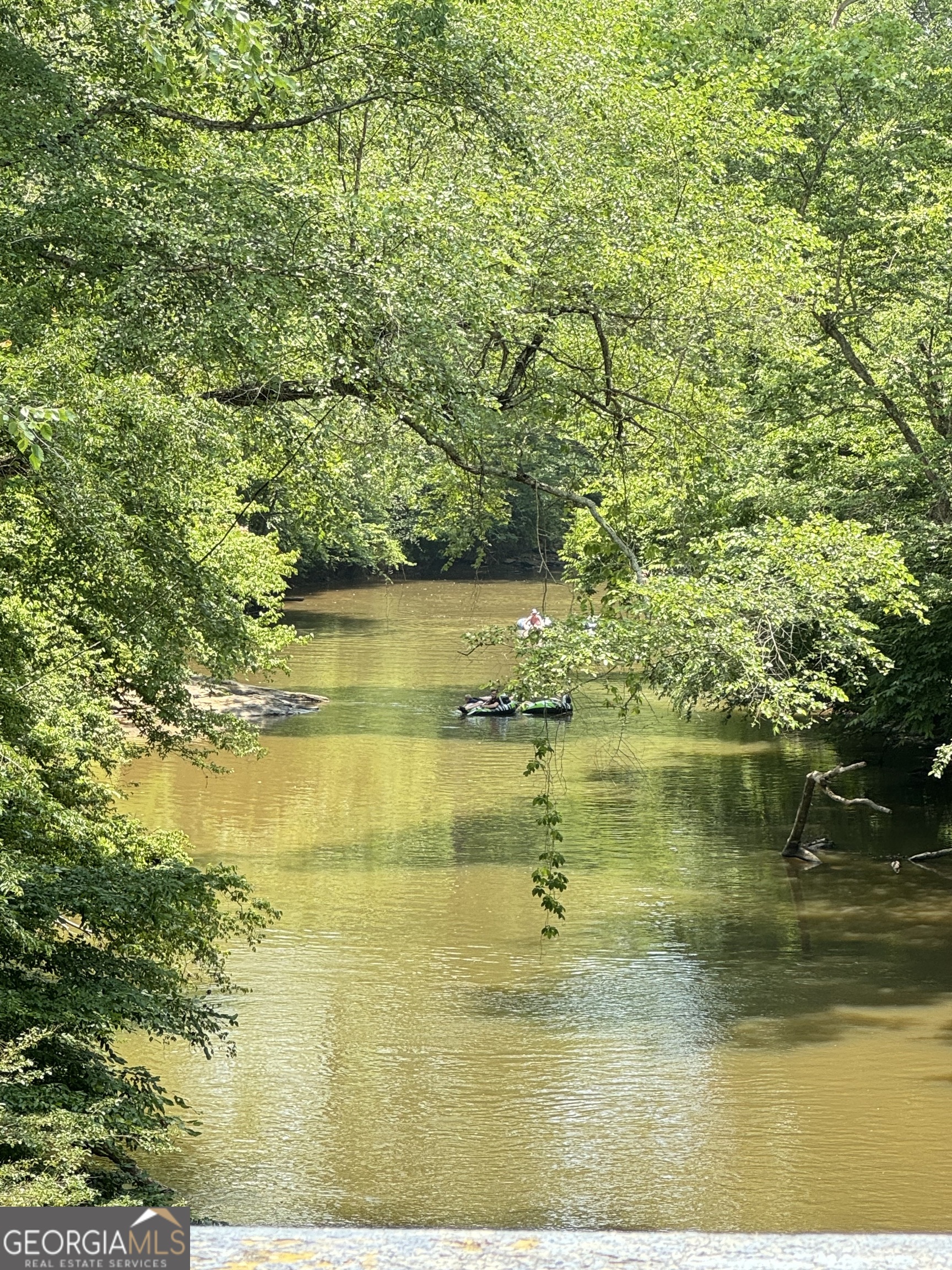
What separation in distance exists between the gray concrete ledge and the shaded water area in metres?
7.45

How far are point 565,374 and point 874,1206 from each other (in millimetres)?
6692

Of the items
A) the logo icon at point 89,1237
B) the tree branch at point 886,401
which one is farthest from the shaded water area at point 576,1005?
the logo icon at point 89,1237

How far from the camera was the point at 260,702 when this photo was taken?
30.9 m

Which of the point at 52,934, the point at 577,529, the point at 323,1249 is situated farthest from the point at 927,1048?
the point at 323,1249

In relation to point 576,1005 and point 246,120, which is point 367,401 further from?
point 576,1005

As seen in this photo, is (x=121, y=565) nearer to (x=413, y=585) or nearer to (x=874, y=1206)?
(x=874, y=1206)

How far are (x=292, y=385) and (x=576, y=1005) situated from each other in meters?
7.72

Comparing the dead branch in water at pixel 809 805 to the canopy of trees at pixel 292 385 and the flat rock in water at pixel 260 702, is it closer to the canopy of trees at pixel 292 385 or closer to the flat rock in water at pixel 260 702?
the canopy of trees at pixel 292 385

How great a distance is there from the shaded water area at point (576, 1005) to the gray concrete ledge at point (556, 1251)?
7451 millimetres

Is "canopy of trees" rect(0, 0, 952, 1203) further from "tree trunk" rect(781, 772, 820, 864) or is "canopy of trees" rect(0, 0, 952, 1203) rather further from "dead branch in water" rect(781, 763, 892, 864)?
"tree trunk" rect(781, 772, 820, 864)

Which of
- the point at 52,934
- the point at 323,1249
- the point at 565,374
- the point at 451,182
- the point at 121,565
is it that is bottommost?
the point at 52,934

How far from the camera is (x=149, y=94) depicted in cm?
895

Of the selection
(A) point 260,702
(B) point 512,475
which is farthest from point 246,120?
(A) point 260,702

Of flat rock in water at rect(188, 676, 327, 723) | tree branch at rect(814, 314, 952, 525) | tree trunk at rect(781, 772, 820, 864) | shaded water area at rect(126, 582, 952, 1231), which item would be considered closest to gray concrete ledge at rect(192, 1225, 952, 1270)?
shaded water area at rect(126, 582, 952, 1231)
